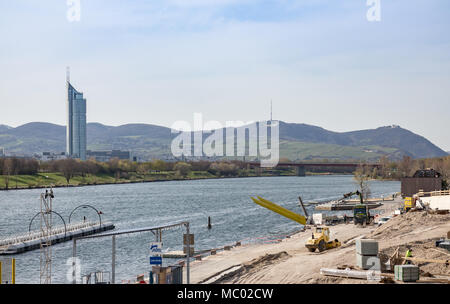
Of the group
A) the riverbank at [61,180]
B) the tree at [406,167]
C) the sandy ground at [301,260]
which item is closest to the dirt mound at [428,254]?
the sandy ground at [301,260]

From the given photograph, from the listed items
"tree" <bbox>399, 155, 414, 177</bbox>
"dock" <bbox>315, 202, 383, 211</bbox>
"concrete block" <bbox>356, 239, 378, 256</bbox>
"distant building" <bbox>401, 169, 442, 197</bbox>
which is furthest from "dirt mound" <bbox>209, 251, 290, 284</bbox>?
"tree" <bbox>399, 155, 414, 177</bbox>

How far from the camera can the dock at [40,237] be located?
42.9 metres

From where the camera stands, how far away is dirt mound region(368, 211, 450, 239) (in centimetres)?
3625

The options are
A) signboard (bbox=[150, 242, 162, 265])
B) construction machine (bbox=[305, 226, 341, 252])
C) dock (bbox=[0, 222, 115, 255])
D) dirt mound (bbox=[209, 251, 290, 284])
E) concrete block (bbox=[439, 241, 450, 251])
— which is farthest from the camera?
dock (bbox=[0, 222, 115, 255])

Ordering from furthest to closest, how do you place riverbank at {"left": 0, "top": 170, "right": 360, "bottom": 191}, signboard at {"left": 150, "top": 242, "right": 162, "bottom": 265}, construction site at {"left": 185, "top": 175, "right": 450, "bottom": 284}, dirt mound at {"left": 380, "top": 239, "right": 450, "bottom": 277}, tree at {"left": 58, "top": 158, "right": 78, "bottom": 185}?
tree at {"left": 58, "top": 158, "right": 78, "bottom": 185} → riverbank at {"left": 0, "top": 170, "right": 360, "bottom": 191} → dirt mound at {"left": 380, "top": 239, "right": 450, "bottom": 277} → construction site at {"left": 185, "top": 175, "right": 450, "bottom": 284} → signboard at {"left": 150, "top": 242, "right": 162, "bottom": 265}

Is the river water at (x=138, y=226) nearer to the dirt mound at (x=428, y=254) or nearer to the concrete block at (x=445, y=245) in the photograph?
the dirt mound at (x=428, y=254)

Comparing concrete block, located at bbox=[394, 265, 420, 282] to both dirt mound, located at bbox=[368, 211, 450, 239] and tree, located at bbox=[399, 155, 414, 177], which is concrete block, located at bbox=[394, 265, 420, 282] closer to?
dirt mound, located at bbox=[368, 211, 450, 239]

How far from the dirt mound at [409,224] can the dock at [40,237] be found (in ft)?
74.8

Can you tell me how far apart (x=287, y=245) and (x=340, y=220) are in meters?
24.0

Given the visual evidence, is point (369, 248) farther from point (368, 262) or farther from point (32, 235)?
point (32, 235)

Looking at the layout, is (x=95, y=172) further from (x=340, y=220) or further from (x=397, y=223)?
(x=397, y=223)

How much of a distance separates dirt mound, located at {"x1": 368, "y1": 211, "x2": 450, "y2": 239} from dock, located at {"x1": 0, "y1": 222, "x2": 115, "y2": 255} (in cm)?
2281

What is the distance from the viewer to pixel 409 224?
127 feet

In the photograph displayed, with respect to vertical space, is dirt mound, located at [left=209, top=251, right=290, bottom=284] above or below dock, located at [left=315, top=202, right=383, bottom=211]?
above
